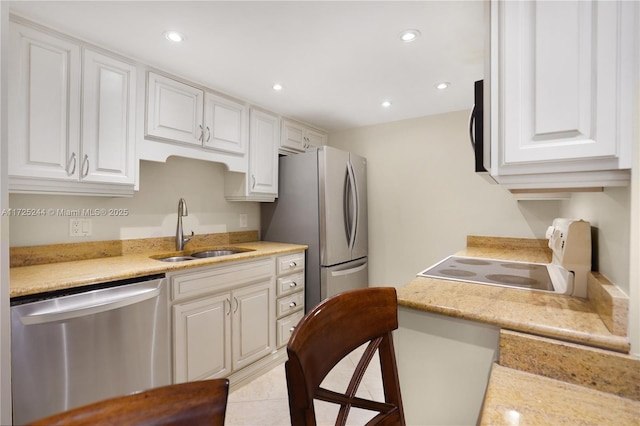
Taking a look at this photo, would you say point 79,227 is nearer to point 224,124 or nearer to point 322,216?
point 224,124

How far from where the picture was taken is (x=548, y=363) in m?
0.83

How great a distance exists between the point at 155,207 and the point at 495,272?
239cm

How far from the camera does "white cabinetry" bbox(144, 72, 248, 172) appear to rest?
6.71ft

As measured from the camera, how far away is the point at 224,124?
2486 mm

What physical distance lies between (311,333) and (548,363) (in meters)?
0.71

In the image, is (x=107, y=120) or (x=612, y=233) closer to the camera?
(x=612, y=233)

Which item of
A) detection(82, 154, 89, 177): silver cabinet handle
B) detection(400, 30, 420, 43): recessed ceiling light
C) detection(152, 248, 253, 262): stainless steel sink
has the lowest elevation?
detection(152, 248, 253, 262): stainless steel sink

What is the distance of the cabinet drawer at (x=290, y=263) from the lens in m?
2.58

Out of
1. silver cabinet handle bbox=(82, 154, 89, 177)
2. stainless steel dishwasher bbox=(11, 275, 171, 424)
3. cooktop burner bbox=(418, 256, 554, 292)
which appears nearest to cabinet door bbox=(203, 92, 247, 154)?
silver cabinet handle bbox=(82, 154, 89, 177)

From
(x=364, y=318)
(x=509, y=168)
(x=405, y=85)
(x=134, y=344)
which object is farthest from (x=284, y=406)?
(x=405, y=85)

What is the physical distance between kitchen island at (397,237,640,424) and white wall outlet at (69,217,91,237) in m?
2.05

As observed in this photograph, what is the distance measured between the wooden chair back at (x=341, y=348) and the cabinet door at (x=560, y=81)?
0.64 m

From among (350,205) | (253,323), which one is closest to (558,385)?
(253,323)

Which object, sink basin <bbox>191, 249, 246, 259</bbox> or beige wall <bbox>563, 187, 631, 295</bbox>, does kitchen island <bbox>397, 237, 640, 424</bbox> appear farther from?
sink basin <bbox>191, 249, 246, 259</bbox>
